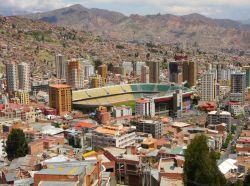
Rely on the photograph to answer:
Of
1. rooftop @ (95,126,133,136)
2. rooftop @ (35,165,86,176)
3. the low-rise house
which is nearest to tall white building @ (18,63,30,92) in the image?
rooftop @ (95,126,133,136)

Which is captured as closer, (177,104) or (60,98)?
(60,98)

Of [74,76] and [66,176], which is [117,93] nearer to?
[74,76]

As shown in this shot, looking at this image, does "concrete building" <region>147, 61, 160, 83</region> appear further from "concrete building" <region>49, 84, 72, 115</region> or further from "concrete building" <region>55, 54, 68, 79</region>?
"concrete building" <region>49, 84, 72, 115</region>

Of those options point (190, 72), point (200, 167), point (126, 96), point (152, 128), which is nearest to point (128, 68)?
point (190, 72)

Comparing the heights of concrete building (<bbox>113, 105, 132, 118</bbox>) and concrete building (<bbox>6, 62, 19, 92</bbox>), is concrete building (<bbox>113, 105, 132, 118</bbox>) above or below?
below

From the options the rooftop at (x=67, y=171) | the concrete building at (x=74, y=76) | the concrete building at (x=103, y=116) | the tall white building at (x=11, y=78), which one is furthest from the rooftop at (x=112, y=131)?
the concrete building at (x=74, y=76)
